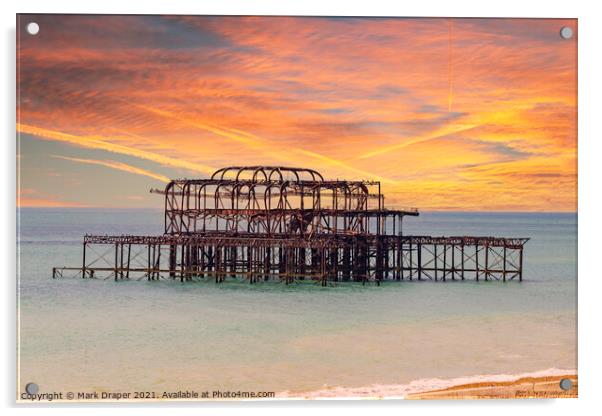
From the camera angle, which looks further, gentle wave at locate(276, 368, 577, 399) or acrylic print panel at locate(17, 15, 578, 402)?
acrylic print panel at locate(17, 15, 578, 402)

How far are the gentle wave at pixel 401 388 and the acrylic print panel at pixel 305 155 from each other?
3.1 inches

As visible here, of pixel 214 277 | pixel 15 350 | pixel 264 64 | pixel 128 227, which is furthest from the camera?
pixel 128 227

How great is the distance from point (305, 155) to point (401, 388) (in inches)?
592

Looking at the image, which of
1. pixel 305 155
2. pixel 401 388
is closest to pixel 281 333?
pixel 401 388

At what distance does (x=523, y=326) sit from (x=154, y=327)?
13828 millimetres

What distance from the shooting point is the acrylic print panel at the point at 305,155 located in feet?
86.4

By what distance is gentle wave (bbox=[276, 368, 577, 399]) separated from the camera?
25391 mm

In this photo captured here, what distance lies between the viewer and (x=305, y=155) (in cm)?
3831

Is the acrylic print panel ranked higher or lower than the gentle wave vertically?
higher

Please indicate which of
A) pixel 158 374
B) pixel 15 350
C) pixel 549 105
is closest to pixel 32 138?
pixel 15 350

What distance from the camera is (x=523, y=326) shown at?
102 ft

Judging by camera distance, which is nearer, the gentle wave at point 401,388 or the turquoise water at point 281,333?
the gentle wave at point 401,388

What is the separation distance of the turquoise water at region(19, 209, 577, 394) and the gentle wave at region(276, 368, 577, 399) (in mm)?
246

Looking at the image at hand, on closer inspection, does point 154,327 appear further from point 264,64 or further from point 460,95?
point 460,95
